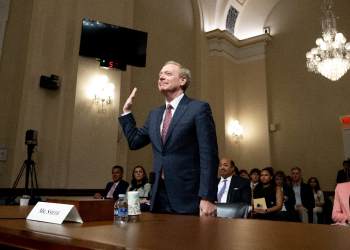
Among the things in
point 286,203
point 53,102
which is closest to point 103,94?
point 53,102

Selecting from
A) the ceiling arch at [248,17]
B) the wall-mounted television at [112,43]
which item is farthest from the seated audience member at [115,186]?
the ceiling arch at [248,17]

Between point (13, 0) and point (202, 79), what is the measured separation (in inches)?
174

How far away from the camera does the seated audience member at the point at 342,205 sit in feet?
7.71

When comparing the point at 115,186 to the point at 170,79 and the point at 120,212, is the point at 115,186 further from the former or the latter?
the point at 120,212

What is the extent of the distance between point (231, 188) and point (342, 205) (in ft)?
5.22

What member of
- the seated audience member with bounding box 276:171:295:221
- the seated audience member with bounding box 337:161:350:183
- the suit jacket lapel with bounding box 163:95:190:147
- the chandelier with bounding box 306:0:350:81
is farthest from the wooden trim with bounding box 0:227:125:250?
the seated audience member with bounding box 337:161:350:183

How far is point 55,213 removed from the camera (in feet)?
3.45

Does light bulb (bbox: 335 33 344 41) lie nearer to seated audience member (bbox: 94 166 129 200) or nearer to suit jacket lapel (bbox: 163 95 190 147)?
seated audience member (bbox: 94 166 129 200)

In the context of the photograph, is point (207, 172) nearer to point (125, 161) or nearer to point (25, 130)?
point (25, 130)

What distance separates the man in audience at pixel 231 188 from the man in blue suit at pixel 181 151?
7.27 ft

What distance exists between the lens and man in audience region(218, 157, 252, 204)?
3807 millimetres

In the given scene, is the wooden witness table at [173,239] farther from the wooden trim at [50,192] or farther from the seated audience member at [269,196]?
the wooden trim at [50,192]

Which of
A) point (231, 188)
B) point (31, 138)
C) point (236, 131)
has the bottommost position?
point (231, 188)

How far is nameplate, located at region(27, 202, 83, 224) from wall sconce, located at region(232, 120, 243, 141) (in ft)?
24.4
